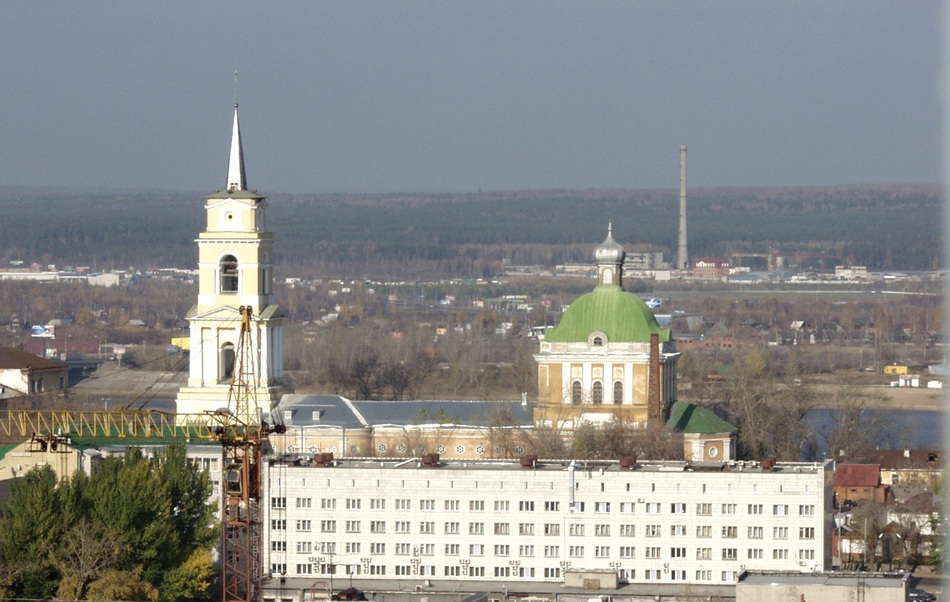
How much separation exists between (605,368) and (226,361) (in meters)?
10.6

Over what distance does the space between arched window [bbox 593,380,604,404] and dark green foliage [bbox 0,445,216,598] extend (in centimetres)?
1947

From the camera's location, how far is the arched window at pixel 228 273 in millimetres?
68125

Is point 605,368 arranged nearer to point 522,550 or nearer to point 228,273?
point 228,273

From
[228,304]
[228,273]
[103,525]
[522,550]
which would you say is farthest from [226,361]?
[103,525]

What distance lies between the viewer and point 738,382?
94.2 meters

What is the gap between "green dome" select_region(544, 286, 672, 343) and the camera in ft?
232

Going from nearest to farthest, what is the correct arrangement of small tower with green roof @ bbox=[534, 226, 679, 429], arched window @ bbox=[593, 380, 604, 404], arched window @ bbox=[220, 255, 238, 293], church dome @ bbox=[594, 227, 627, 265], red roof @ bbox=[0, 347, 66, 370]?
1. arched window @ bbox=[220, 255, 238, 293]
2. small tower with green roof @ bbox=[534, 226, 679, 429]
3. arched window @ bbox=[593, 380, 604, 404]
4. church dome @ bbox=[594, 227, 627, 265]
5. red roof @ bbox=[0, 347, 66, 370]

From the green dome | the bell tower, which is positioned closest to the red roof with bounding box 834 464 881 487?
the green dome

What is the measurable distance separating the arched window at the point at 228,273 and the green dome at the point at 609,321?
30.6 feet

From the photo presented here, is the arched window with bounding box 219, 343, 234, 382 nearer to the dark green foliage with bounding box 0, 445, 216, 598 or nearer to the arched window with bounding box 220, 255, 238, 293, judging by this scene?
the arched window with bounding box 220, 255, 238, 293

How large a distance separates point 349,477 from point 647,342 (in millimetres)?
18840

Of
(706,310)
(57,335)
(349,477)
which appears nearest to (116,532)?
(349,477)

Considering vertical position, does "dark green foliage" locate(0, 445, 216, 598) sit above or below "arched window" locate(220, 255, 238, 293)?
below

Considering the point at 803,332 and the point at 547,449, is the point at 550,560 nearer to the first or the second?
the point at 547,449
